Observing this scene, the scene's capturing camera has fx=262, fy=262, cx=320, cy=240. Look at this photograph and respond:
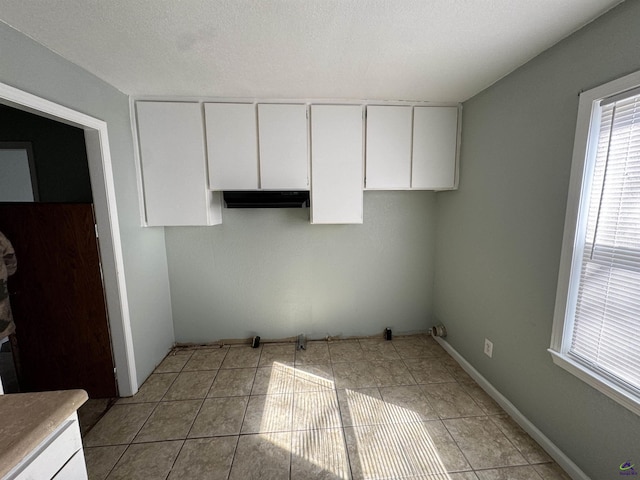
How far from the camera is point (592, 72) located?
1306 millimetres

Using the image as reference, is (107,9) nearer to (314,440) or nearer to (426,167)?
(426,167)

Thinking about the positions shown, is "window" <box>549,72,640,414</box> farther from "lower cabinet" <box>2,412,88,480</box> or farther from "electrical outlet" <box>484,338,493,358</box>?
"lower cabinet" <box>2,412,88,480</box>

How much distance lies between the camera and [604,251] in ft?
4.31

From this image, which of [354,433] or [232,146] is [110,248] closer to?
[232,146]

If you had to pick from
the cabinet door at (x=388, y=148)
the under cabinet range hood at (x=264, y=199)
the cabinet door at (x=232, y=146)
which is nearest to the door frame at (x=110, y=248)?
the cabinet door at (x=232, y=146)

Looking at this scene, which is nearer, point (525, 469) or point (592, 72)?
point (592, 72)

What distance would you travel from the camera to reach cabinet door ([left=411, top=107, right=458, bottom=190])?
236cm

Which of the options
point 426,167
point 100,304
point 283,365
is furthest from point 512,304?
point 100,304

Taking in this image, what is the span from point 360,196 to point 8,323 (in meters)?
2.90

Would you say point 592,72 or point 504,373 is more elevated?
point 592,72

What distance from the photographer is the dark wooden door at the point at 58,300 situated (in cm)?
192

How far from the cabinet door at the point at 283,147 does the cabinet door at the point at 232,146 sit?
0.07 m

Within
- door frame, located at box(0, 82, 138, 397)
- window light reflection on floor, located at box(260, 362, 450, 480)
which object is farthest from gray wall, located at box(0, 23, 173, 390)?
window light reflection on floor, located at box(260, 362, 450, 480)

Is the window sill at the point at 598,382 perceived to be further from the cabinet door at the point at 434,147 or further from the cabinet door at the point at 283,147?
A: the cabinet door at the point at 283,147
